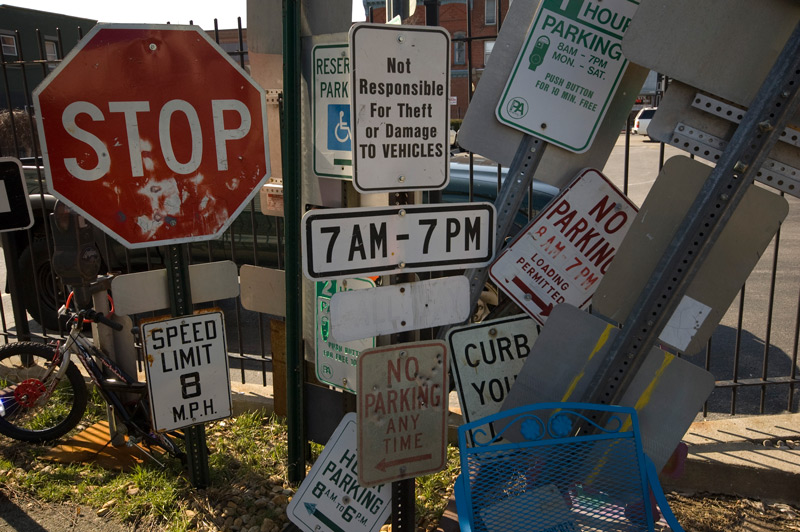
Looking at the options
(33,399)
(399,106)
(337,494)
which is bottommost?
(33,399)

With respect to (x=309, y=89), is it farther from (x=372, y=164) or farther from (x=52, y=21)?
(x=52, y=21)

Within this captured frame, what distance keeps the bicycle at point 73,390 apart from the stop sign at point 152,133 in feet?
4.23

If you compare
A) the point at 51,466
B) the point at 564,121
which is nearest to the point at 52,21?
the point at 51,466

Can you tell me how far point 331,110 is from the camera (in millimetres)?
3238

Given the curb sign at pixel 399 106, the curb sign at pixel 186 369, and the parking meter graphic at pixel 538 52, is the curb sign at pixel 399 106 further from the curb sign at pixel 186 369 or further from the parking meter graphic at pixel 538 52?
the curb sign at pixel 186 369

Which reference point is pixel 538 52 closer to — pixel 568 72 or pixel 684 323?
pixel 568 72

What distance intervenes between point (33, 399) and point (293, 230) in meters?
2.19

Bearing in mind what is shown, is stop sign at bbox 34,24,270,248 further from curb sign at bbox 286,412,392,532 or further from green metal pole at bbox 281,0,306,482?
curb sign at bbox 286,412,392,532

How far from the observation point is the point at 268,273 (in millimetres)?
3723

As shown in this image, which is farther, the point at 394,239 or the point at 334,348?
the point at 334,348

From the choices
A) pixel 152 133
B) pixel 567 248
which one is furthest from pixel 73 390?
pixel 567 248

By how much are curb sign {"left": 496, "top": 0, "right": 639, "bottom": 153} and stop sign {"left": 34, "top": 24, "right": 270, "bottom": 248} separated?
1.23 m

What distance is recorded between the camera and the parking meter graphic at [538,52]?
10.0ft

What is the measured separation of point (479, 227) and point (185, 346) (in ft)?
5.53
